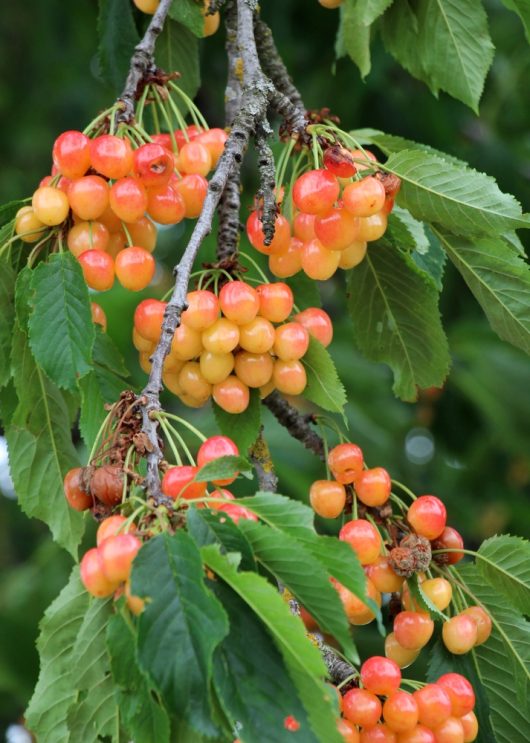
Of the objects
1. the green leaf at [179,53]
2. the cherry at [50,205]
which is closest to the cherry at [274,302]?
the cherry at [50,205]

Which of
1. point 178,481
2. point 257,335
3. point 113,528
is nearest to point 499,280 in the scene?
point 257,335

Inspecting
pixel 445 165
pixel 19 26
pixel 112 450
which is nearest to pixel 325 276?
pixel 445 165

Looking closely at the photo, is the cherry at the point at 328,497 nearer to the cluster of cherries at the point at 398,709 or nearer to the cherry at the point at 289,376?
the cherry at the point at 289,376

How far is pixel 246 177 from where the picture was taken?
137 inches

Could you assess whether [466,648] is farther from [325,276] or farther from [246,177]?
[246,177]

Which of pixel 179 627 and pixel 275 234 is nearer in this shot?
pixel 179 627

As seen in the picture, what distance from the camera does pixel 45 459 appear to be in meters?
1.69

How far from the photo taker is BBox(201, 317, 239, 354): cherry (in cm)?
151

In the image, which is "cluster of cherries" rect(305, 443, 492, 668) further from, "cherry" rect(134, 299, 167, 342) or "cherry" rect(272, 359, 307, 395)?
"cherry" rect(134, 299, 167, 342)

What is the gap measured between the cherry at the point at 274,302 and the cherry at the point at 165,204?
19cm

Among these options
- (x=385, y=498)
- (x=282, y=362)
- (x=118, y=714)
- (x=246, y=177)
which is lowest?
(x=246, y=177)

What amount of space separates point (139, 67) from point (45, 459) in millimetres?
680

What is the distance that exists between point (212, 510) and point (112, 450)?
0.17 metres

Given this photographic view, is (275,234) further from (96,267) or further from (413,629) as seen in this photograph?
(413,629)
